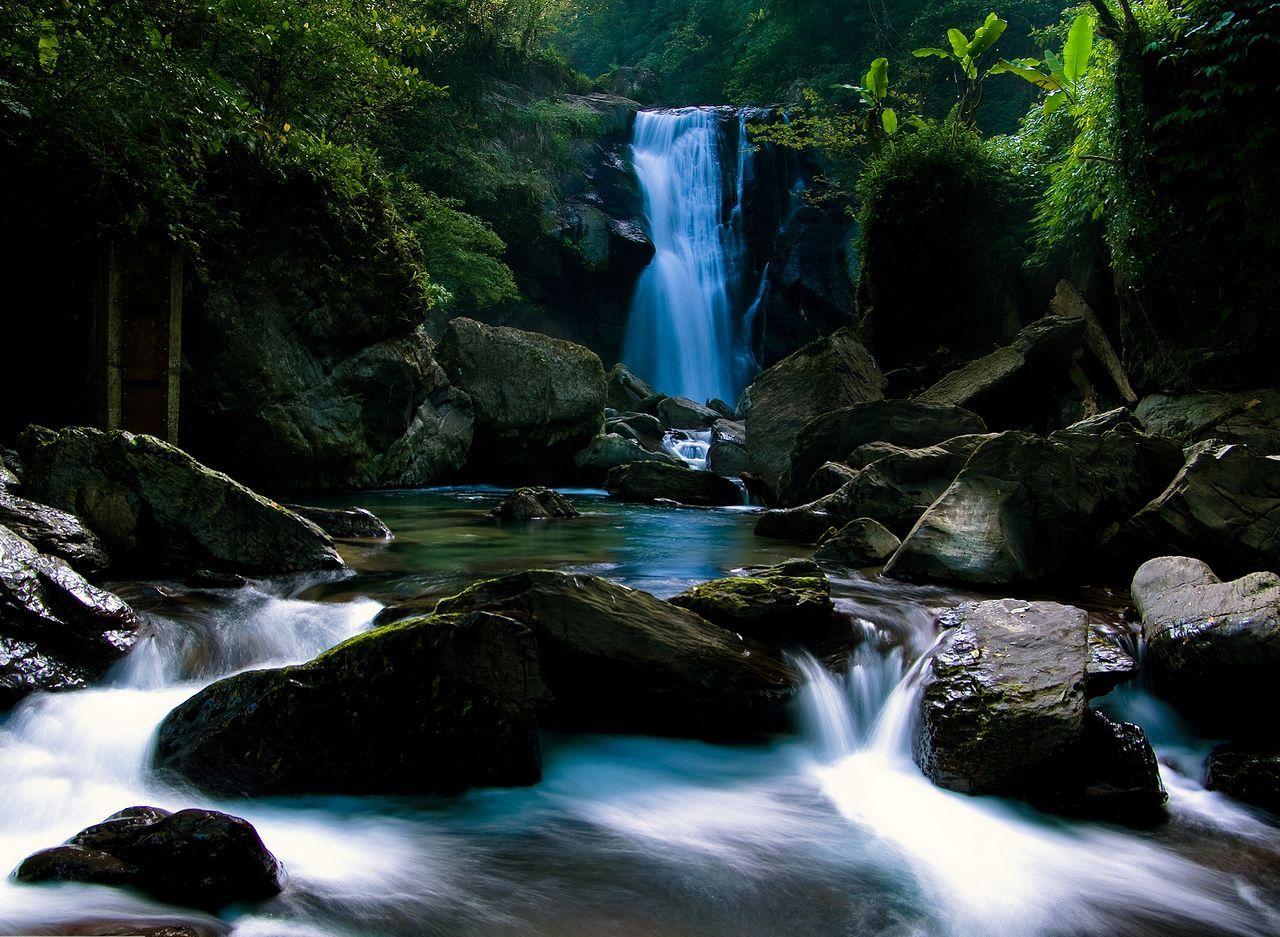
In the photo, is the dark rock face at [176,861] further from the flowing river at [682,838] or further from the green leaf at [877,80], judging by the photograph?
the green leaf at [877,80]

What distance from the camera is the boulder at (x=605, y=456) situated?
14.6 meters

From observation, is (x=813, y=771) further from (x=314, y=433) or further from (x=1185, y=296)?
(x=314, y=433)

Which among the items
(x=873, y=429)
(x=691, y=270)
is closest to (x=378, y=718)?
(x=873, y=429)

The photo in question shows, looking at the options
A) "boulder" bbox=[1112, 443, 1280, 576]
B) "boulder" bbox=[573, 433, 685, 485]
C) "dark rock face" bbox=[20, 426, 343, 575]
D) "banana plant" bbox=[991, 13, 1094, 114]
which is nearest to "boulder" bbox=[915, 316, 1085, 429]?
"banana plant" bbox=[991, 13, 1094, 114]

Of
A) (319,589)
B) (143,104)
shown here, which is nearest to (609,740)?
(319,589)

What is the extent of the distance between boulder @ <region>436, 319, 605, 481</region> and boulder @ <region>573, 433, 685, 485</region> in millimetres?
491

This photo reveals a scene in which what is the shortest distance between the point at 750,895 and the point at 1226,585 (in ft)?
9.97

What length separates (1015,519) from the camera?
589cm

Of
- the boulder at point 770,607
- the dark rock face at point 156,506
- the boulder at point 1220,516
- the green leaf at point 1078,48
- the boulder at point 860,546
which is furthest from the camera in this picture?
the green leaf at point 1078,48

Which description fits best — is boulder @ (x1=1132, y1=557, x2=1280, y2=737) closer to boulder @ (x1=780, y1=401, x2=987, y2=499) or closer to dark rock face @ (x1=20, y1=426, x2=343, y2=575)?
dark rock face @ (x1=20, y1=426, x2=343, y2=575)

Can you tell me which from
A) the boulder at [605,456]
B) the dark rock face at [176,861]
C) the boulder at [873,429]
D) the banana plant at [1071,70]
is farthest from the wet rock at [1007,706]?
the banana plant at [1071,70]

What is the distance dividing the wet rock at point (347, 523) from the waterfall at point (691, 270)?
1846cm

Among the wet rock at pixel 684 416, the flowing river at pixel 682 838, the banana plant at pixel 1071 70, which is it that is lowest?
the flowing river at pixel 682 838

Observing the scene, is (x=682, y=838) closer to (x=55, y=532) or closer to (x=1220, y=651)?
(x=1220, y=651)
